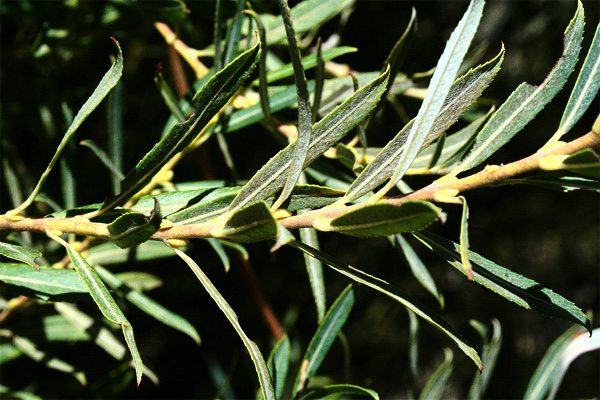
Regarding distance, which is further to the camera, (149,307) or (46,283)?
(149,307)

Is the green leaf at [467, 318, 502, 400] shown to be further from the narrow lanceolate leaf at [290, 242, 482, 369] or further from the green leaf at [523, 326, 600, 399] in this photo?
the narrow lanceolate leaf at [290, 242, 482, 369]

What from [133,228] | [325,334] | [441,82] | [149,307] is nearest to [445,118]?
[441,82]

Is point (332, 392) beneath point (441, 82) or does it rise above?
beneath

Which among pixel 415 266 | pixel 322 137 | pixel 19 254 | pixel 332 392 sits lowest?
pixel 332 392

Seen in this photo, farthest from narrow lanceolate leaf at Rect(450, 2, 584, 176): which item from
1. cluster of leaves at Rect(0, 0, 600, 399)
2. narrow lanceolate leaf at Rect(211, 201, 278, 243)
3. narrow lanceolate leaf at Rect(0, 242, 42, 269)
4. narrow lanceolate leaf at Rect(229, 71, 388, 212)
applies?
narrow lanceolate leaf at Rect(0, 242, 42, 269)

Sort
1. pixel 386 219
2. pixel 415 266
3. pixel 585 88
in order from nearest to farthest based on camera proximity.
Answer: pixel 386 219
pixel 585 88
pixel 415 266

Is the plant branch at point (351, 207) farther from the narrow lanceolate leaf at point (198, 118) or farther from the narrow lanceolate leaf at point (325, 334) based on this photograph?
the narrow lanceolate leaf at point (325, 334)

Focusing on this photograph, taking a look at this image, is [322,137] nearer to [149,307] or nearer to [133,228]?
[133,228]

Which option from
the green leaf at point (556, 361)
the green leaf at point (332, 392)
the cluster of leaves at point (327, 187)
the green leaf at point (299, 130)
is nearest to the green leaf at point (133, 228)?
the cluster of leaves at point (327, 187)
